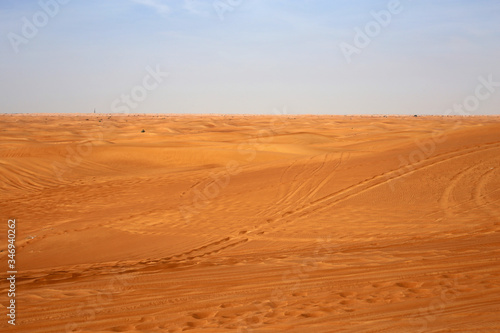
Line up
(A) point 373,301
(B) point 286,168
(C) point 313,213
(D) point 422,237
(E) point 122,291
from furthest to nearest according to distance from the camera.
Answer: (B) point 286,168
(C) point 313,213
(D) point 422,237
(E) point 122,291
(A) point 373,301

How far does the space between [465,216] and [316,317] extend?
6466mm

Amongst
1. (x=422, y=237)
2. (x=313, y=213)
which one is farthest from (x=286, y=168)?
(x=422, y=237)

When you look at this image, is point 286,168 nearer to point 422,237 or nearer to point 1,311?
point 422,237

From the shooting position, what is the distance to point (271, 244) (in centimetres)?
859

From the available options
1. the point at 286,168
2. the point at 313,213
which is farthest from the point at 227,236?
the point at 286,168

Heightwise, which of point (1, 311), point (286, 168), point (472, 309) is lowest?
point (472, 309)

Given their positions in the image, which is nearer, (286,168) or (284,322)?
(284,322)

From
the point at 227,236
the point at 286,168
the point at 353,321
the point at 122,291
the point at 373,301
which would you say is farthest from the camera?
the point at 286,168

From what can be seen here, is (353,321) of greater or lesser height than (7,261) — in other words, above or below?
below

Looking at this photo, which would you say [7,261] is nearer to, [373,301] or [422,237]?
[373,301]

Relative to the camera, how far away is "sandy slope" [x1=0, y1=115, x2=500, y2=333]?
4762 millimetres

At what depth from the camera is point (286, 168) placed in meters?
16.8

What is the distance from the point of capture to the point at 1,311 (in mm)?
5152

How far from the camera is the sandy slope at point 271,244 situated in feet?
15.6
